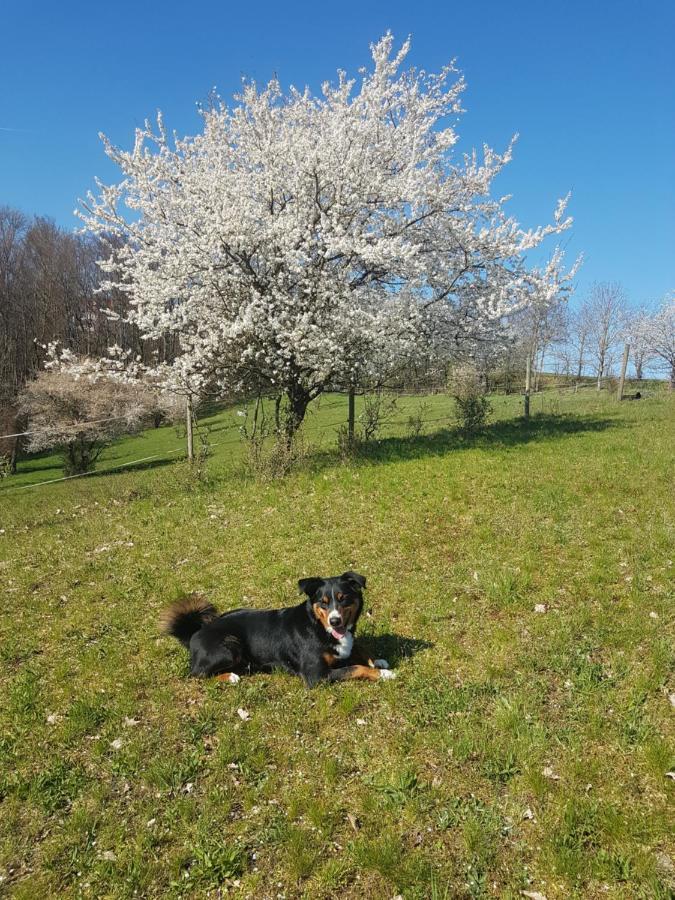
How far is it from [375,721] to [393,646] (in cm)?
124

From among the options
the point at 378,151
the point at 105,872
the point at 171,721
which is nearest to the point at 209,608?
the point at 171,721

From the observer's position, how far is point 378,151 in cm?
1468

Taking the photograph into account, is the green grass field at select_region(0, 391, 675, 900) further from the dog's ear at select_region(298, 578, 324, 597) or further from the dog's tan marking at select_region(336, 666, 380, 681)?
the dog's ear at select_region(298, 578, 324, 597)

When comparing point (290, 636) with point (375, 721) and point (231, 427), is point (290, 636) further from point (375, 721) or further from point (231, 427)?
point (231, 427)

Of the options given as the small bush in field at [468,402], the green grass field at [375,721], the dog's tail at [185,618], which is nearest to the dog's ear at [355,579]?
the green grass field at [375,721]

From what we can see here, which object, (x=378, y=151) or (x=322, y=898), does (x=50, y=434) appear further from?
(x=322, y=898)

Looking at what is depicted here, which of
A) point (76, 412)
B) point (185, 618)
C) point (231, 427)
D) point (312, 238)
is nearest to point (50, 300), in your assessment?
point (76, 412)

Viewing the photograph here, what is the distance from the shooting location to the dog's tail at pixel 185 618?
5719 mm

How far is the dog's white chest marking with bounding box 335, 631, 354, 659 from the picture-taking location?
205 inches

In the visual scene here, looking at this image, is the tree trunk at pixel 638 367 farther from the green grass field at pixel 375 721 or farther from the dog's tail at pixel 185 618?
the dog's tail at pixel 185 618

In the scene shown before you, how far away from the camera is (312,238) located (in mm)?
13734

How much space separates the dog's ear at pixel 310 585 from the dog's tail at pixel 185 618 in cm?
138

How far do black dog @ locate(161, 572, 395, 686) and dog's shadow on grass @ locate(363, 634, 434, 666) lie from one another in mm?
242

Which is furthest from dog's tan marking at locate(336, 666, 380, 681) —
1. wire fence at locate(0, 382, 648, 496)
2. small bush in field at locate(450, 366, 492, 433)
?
small bush in field at locate(450, 366, 492, 433)
